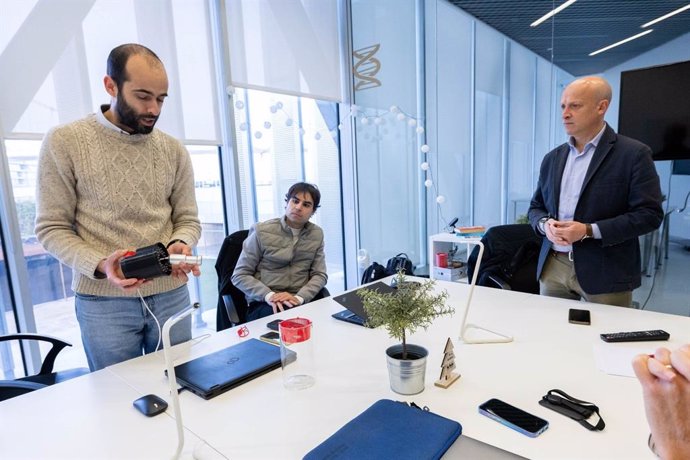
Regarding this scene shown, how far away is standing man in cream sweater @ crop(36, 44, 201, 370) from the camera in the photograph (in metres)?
1.28

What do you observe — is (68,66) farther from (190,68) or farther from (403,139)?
(403,139)

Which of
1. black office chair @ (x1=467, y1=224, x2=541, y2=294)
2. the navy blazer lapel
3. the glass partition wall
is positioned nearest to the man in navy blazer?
the navy blazer lapel

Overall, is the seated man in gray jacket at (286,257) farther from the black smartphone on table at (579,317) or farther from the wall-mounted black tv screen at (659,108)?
the wall-mounted black tv screen at (659,108)

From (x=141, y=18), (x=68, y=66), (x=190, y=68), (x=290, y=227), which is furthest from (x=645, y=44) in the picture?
(x=68, y=66)

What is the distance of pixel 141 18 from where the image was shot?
259cm

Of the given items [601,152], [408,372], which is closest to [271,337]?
[408,372]

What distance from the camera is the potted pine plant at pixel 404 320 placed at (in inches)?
40.6

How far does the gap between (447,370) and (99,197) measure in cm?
121

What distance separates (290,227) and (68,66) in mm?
1532

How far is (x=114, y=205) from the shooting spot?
1.35 m

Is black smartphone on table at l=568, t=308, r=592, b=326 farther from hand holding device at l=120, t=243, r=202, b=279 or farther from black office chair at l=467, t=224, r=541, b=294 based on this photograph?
hand holding device at l=120, t=243, r=202, b=279

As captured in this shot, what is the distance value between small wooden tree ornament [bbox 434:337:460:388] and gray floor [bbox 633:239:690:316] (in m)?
2.83

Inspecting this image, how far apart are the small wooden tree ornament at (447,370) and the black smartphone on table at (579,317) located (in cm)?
70

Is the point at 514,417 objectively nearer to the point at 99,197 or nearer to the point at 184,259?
the point at 184,259
